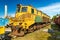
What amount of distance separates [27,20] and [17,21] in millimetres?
1074

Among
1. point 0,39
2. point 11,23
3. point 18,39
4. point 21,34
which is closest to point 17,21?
point 11,23

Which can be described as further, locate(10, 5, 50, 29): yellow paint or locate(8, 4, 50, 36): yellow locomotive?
locate(10, 5, 50, 29): yellow paint

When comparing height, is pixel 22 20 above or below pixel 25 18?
below

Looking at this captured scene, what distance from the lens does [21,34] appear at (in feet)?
47.8

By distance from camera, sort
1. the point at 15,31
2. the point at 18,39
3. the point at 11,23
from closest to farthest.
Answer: the point at 18,39 < the point at 15,31 < the point at 11,23

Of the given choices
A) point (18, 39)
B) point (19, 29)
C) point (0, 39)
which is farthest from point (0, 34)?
point (19, 29)

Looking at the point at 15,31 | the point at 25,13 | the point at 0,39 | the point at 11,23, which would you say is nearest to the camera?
the point at 0,39

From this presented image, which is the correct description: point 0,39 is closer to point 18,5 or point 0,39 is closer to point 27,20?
point 27,20

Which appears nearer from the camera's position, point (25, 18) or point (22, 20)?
point (22, 20)

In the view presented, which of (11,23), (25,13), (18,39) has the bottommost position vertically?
(18,39)

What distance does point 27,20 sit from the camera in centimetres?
1572

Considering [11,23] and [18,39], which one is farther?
[11,23]

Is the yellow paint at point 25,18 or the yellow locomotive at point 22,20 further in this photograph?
the yellow paint at point 25,18

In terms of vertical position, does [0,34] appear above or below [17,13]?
below
